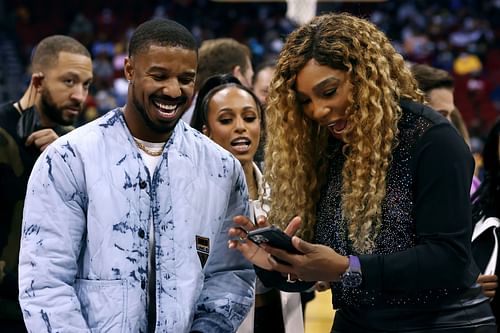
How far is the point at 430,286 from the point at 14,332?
1.90 meters

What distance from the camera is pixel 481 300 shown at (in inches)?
98.7

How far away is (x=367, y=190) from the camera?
8.20ft

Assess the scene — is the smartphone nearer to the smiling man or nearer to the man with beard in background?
the smiling man

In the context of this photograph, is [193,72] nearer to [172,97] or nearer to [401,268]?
[172,97]

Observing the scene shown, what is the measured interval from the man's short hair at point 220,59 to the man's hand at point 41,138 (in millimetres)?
1355

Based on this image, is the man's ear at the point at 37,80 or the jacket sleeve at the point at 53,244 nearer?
the jacket sleeve at the point at 53,244

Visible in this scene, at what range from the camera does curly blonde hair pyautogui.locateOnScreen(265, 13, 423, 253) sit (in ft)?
8.16

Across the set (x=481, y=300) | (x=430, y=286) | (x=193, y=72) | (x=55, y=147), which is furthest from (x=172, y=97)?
(x=481, y=300)

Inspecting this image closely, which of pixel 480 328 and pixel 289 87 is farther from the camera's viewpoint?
pixel 289 87

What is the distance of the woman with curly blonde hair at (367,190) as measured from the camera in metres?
2.36

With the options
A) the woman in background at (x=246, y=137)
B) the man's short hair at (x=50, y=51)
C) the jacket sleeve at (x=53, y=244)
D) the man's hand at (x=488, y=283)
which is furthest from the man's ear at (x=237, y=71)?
the jacket sleeve at (x=53, y=244)

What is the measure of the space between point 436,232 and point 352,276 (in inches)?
10.1

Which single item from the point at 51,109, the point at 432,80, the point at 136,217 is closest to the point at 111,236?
the point at 136,217

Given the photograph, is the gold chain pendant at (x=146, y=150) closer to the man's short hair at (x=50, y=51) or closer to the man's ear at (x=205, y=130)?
the man's ear at (x=205, y=130)
